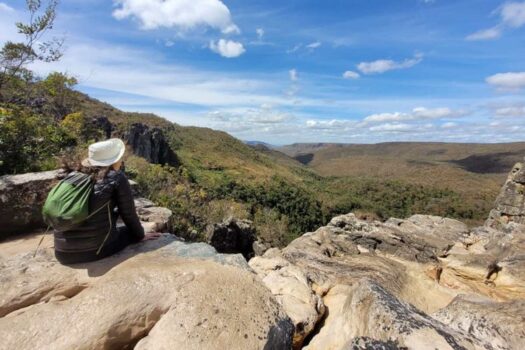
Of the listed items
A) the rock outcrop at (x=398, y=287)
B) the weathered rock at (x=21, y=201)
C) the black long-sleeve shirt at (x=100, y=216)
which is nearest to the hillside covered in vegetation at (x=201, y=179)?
the black long-sleeve shirt at (x=100, y=216)

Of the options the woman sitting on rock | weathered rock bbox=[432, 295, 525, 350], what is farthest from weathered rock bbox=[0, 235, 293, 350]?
weathered rock bbox=[432, 295, 525, 350]

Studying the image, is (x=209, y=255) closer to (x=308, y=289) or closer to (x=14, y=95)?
(x=308, y=289)

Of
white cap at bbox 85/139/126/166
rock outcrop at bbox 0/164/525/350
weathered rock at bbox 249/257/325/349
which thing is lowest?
weathered rock at bbox 249/257/325/349

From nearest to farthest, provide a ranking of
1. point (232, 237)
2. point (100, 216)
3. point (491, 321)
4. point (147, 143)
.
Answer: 1. point (491, 321)
2. point (100, 216)
3. point (232, 237)
4. point (147, 143)

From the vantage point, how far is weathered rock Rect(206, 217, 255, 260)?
23.9 metres

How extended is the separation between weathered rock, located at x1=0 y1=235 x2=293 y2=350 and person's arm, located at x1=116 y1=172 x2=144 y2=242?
560mm

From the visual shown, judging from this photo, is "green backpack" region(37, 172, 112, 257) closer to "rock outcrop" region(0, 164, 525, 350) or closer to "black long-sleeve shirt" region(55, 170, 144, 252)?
"black long-sleeve shirt" region(55, 170, 144, 252)

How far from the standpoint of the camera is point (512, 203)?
27.9m

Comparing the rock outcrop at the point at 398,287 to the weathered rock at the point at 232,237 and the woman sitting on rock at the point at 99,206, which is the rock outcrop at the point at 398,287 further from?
the weathered rock at the point at 232,237

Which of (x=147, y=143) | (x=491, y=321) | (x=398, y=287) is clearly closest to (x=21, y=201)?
(x=491, y=321)

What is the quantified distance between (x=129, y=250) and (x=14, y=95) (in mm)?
13023

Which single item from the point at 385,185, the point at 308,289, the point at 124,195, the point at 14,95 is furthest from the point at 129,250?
the point at 385,185

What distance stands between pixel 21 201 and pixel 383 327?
8.03 meters

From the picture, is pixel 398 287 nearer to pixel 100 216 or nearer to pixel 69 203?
pixel 100 216
